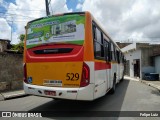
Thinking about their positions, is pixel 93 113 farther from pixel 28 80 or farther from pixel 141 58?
pixel 141 58

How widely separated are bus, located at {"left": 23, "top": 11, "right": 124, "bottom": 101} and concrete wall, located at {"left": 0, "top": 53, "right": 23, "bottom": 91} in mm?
6098

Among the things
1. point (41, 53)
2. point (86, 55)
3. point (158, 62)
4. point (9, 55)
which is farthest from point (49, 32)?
point (158, 62)

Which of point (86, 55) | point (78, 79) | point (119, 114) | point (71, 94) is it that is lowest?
point (119, 114)

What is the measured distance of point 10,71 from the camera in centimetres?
1397

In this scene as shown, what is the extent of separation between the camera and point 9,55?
13.9m

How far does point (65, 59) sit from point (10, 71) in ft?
26.4

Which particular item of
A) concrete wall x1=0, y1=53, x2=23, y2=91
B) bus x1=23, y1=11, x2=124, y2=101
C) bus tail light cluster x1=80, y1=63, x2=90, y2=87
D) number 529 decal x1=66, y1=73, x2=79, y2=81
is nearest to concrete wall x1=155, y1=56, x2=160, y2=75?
concrete wall x1=0, y1=53, x2=23, y2=91

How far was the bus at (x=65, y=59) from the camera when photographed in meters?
6.81

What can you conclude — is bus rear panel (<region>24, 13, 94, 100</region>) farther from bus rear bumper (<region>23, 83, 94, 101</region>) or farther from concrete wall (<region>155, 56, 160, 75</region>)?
concrete wall (<region>155, 56, 160, 75</region>)

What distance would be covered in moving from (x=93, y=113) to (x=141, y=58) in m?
22.3

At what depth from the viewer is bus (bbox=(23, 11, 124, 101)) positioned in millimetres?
6814

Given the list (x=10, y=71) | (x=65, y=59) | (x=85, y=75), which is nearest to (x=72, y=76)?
(x=85, y=75)

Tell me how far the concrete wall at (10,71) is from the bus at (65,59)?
610 cm

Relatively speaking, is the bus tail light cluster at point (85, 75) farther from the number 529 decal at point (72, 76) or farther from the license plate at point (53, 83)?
the license plate at point (53, 83)
